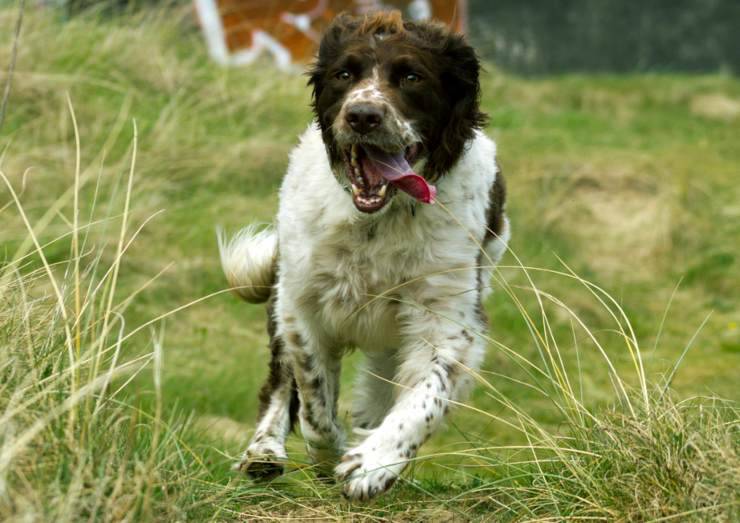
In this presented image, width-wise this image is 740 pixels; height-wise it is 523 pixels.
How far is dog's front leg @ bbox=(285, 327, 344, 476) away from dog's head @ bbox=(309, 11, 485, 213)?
23.7 inches

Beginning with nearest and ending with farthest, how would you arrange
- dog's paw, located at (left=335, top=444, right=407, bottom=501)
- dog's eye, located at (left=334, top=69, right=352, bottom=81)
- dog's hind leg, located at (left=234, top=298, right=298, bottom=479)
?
1. dog's paw, located at (left=335, top=444, right=407, bottom=501)
2. dog's eye, located at (left=334, top=69, right=352, bottom=81)
3. dog's hind leg, located at (left=234, top=298, right=298, bottom=479)

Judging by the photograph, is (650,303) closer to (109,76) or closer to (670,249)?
(670,249)

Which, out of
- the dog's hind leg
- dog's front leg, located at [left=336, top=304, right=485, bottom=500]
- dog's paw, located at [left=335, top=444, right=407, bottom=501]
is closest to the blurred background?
the dog's hind leg

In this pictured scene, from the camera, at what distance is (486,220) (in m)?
4.45

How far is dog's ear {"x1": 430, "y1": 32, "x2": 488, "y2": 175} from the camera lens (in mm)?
4180

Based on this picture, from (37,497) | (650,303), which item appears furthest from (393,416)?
(650,303)

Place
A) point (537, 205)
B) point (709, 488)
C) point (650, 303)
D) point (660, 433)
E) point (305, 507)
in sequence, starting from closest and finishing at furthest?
point (709, 488) < point (660, 433) < point (305, 507) < point (650, 303) < point (537, 205)

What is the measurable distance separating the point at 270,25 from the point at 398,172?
319 inches

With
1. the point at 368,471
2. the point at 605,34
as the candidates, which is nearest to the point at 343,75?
the point at 368,471

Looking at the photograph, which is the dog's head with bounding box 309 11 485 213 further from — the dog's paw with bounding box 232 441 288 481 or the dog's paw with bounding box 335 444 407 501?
the dog's paw with bounding box 232 441 288 481

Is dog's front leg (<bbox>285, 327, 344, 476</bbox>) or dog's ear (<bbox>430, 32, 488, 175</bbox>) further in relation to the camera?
dog's front leg (<bbox>285, 327, 344, 476</bbox>)

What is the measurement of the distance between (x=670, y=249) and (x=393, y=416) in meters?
5.52

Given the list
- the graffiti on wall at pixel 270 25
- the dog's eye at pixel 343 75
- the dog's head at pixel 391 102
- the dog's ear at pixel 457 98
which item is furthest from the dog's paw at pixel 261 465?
the graffiti on wall at pixel 270 25

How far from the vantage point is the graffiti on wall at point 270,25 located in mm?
11117
